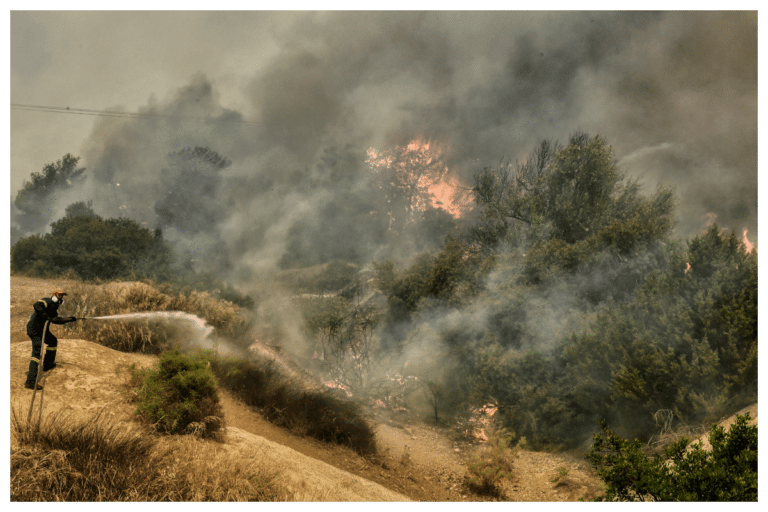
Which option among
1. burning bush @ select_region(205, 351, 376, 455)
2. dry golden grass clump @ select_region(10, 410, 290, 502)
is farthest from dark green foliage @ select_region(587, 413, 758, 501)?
burning bush @ select_region(205, 351, 376, 455)

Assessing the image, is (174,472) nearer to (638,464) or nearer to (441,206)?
(638,464)

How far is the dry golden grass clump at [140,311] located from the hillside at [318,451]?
60cm

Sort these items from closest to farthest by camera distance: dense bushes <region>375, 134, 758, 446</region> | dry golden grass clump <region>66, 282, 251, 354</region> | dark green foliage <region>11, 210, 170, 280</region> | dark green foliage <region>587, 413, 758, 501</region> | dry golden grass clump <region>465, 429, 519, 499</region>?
dark green foliage <region>587, 413, 758, 501</region> < dry golden grass clump <region>465, 429, 519, 499</region> < dense bushes <region>375, 134, 758, 446</region> < dry golden grass clump <region>66, 282, 251, 354</region> < dark green foliage <region>11, 210, 170, 280</region>

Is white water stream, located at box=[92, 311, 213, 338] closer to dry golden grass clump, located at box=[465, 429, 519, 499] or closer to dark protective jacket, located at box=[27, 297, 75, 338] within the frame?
dark protective jacket, located at box=[27, 297, 75, 338]

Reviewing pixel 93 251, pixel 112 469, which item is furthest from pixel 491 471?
pixel 93 251

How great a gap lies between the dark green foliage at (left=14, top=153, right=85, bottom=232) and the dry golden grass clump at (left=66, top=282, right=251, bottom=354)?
526 cm

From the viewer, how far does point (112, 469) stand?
5.88 m

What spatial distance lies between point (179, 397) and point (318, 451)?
396 centimetres

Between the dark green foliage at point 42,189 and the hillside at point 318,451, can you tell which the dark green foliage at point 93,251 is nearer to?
the dark green foliage at point 42,189

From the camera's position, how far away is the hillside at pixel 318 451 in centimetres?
790

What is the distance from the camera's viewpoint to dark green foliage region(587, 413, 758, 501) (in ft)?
20.0

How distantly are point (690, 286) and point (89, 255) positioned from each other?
63.9 feet

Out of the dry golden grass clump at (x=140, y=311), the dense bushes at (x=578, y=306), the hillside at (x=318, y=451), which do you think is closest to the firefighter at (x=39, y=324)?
the hillside at (x=318, y=451)

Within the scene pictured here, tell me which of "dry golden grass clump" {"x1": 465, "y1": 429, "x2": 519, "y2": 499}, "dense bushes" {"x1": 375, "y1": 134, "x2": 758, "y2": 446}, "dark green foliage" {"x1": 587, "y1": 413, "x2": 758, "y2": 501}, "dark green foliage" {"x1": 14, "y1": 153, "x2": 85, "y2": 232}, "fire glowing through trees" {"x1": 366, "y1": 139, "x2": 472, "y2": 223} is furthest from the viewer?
"fire glowing through trees" {"x1": 366, "y1": 139, "x2": 472, "y2": 223}
